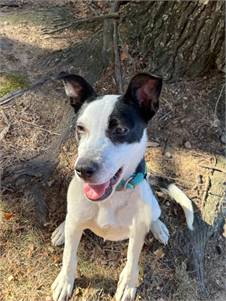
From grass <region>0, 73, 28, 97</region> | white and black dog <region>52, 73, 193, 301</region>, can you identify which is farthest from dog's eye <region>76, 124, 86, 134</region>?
grass <region>0, 73, 28, 97</region>

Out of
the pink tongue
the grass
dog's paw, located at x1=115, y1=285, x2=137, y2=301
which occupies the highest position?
the pink tongue

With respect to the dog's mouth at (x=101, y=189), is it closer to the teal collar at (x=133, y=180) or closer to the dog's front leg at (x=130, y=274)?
the teal collar at (x=133, y=180)

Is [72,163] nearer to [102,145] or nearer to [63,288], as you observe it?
[63,288]

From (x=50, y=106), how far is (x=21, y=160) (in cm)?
68

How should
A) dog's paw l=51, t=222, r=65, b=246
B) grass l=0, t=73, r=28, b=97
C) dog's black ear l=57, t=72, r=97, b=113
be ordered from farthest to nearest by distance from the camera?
grass l=0, t=73, r=28, b=97, dog's paw l=51, t=222, r=65, b=246, dog's black ear l=57, t=72, r=97, b=113

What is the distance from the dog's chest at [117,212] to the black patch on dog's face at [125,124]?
456 mm

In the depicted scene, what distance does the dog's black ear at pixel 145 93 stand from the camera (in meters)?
3.17

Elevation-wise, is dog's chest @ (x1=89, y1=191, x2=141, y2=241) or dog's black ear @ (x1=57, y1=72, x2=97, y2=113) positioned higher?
dog's black ear @ (x1=57, y1=72, x2=97, y2=113)

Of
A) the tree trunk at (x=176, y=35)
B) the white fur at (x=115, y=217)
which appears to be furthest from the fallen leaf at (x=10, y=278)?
the tree trunk at (x=176, y=35)

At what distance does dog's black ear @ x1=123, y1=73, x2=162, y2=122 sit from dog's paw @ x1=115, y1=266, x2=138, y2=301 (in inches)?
49.3

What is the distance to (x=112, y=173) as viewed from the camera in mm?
2984

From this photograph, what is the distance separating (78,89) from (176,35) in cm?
181

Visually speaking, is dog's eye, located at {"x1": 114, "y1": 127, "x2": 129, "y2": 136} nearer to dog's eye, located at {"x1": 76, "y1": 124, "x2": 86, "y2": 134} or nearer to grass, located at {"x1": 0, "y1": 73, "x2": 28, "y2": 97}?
dog's eye, located at {"x1": 76, "y1": 124, "x2": 86, "y2": 134}

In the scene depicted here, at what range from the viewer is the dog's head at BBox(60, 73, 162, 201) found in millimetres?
2932
